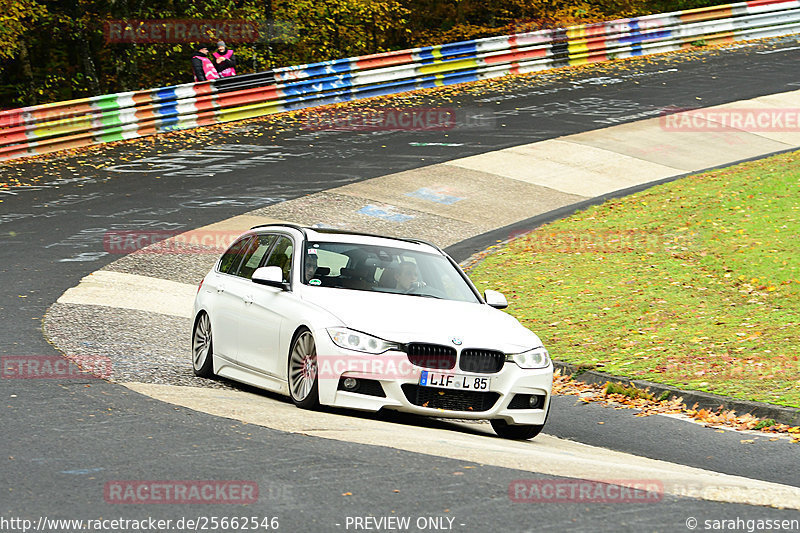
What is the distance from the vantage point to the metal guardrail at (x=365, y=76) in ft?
78.4

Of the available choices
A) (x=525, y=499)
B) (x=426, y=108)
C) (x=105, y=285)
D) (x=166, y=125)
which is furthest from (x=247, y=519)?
(x=426, y=108)

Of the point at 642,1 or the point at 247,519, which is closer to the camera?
the point at 247,519

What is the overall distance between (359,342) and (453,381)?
785 millimetres

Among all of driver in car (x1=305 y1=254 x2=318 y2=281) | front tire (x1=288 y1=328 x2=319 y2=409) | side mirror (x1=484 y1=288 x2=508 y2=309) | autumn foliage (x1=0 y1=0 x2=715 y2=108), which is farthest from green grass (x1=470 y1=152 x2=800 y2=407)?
autumn foliage (x1=0 y1=0 x2=715 y2=108)

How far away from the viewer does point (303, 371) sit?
8805 mm

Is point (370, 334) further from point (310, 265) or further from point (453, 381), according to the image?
point (310, 265)

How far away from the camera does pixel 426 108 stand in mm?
28391

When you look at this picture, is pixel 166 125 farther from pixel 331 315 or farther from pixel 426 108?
pixel 331 315

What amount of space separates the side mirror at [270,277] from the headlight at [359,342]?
43.6 inches

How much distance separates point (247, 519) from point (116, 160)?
1861cm

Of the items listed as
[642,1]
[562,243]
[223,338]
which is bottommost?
[562,243]

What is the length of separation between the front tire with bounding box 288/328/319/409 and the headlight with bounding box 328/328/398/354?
22 centimetres

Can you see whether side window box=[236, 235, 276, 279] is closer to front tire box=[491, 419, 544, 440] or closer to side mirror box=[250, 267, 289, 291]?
side mirror box=[250, 267, 289, 291]

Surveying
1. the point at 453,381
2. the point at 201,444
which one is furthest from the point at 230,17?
the point at 201,444
